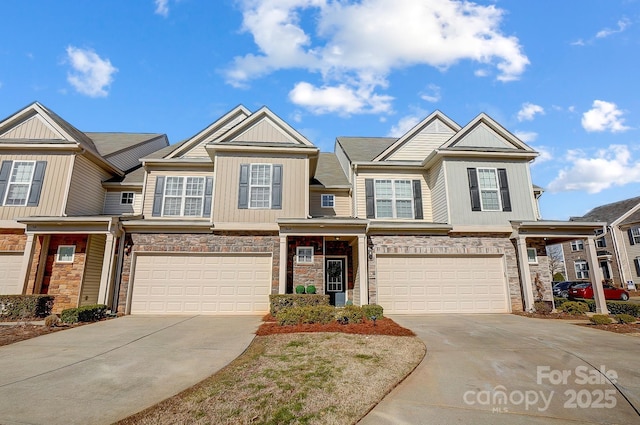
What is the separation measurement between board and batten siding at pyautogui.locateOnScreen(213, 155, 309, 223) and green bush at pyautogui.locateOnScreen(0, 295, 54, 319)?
22.2 feet

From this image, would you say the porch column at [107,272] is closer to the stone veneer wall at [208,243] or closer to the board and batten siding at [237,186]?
the stone veneer wall at [208,243]

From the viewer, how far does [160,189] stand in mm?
14398

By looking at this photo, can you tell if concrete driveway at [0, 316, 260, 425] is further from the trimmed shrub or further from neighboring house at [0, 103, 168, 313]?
the trimmed shrub

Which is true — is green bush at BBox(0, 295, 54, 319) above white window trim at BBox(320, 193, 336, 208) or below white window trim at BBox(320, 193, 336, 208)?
below

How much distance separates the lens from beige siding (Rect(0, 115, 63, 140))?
46.3 feet

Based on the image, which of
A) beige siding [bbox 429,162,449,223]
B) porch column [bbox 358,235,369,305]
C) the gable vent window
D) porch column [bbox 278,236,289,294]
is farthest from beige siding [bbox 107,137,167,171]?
the gable vent window

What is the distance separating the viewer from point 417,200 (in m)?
15.0

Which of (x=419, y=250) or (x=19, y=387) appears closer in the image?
(x=19, y=387)

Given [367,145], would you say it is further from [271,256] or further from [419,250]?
[271,256]

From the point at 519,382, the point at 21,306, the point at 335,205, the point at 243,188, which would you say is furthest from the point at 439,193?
the point at 21,306

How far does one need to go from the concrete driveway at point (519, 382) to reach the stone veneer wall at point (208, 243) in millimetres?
6843

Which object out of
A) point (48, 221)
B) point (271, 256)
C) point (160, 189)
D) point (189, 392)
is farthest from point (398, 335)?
point (48, 221)

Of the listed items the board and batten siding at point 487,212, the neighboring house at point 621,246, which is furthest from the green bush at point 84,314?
the neighboring house at point 621,246

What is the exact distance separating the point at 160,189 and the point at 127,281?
4482 mm
